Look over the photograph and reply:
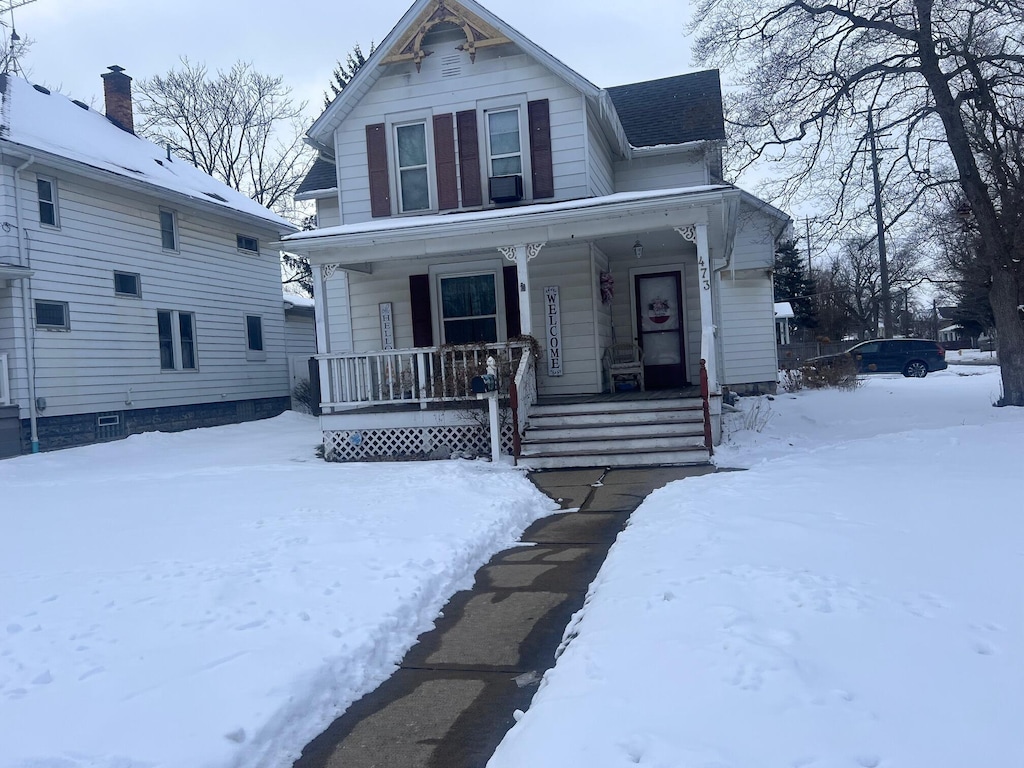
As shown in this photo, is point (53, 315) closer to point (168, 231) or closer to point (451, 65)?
point (168, 231)

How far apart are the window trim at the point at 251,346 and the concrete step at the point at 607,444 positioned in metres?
12.2

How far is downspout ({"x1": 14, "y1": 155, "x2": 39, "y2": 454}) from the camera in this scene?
14195 millimetres

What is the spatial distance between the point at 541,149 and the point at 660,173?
3.44 metres

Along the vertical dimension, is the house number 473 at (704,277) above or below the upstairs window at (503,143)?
below

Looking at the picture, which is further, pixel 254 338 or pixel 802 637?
pixel 254 338

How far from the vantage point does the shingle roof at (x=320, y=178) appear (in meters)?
16.2

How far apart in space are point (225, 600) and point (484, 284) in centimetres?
951

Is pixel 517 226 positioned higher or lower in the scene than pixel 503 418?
higher

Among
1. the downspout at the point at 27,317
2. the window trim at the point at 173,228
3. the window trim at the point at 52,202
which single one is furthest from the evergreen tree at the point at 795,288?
the downspout at the point at 27,317

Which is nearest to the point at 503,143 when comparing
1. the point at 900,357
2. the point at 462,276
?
the point at 462,276

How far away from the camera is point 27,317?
14258 mm

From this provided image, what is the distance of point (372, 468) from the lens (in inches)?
421

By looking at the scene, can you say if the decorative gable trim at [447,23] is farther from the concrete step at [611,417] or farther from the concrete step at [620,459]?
the concrete step at [620,459]

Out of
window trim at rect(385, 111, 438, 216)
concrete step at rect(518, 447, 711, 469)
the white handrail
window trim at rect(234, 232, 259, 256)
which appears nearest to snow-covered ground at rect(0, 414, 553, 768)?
concrete step at rect(518, 447, 711, 469)
